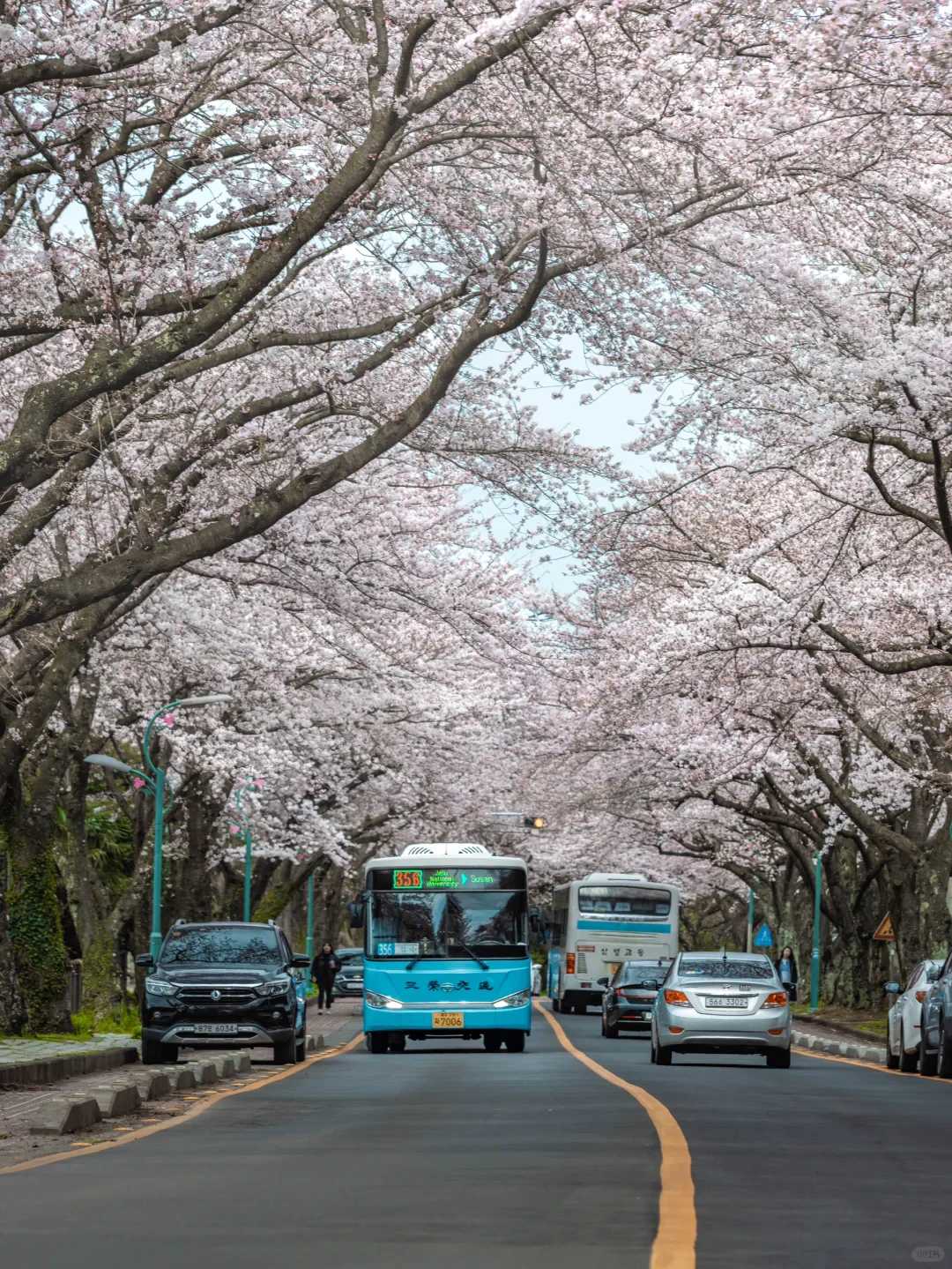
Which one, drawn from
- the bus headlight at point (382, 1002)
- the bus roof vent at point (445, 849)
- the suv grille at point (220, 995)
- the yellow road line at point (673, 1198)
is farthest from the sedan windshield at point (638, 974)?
the yellow road line at point (673, 1198)

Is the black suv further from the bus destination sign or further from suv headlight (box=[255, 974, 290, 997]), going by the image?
the bus destination sign

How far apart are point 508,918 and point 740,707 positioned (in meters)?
10.9

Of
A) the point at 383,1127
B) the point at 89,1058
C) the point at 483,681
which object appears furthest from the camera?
the point at 483,681

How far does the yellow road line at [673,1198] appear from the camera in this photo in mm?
7770

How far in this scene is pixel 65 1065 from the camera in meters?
21.8

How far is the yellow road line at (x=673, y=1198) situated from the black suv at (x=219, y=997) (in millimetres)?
8892

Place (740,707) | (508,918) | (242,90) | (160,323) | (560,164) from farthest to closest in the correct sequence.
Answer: (740,707) → (508,918) → (160,323) → (242,90) → (560,164)

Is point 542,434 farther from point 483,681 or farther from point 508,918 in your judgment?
point 483,681

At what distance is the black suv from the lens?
25.7 m

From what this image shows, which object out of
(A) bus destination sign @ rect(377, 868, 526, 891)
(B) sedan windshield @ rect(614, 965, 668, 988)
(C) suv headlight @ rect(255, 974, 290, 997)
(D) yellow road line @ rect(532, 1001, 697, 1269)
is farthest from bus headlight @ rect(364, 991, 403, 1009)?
(D) yellow road line @ rect(532, 1001, 697, 1269)

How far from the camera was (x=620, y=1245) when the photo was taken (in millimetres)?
8172

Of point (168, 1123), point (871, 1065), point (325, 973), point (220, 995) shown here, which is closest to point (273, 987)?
point (220, 995)

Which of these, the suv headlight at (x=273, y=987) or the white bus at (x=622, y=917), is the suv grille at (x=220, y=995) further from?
the white bus at (x=622, y=917)

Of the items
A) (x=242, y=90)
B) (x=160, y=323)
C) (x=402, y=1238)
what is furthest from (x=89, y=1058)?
(x=402, y=1238)
